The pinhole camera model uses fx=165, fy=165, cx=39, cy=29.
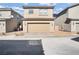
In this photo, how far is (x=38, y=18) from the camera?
→ 318cm

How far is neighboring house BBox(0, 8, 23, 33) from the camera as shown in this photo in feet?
9.95

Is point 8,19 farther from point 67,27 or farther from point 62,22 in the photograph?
point 67,27

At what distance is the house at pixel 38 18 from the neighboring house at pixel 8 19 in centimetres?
18

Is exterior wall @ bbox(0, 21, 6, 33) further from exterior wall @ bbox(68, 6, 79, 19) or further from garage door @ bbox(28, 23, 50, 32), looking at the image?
exterior wall @ bbox(68, 6, 79, 19)

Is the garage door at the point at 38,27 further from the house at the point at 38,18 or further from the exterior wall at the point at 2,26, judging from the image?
the exterior wall at the point at 2,26

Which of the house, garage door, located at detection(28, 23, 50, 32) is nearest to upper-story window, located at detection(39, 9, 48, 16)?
the house

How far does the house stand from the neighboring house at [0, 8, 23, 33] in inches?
6.9

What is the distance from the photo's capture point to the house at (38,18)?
3156mm

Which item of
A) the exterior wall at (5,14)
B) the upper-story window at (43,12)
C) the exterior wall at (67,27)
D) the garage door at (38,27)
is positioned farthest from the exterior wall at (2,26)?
the exterior wall at (67,27)

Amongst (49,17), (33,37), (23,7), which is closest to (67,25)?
(49,17)

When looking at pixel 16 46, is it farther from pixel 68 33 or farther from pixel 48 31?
pixel 68 33

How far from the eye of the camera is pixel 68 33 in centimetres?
329

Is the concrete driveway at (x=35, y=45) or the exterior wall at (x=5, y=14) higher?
the exterior wall at (x=5, y=14)
